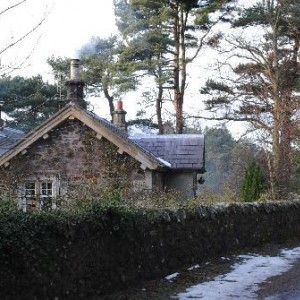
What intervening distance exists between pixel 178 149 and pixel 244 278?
412 inches

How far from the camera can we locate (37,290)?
23.8 feet

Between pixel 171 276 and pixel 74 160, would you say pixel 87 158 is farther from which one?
pixel 171 276

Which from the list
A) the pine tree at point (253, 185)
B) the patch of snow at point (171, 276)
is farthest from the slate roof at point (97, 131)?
the patch of snow at point (171, 276)

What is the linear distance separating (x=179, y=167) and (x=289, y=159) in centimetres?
947

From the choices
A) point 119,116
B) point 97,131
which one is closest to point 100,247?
point 97,131

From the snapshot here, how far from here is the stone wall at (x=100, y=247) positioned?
704 centimetres

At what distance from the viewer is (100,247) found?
29.2 feet

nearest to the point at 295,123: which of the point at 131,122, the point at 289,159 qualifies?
the point at 289,159

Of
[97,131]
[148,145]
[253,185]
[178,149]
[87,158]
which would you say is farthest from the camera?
[253,185]

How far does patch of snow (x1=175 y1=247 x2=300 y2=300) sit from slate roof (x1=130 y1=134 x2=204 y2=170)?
20.4 feet

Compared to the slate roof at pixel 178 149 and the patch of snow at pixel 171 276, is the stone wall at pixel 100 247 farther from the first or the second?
the slate roof at pixel 178 149

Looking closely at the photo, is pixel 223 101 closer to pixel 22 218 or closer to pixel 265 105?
pixel 265 105

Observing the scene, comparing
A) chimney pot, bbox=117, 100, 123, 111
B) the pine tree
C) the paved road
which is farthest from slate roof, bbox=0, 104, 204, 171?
→ the paved road

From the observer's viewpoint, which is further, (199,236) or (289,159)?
(289,159)
